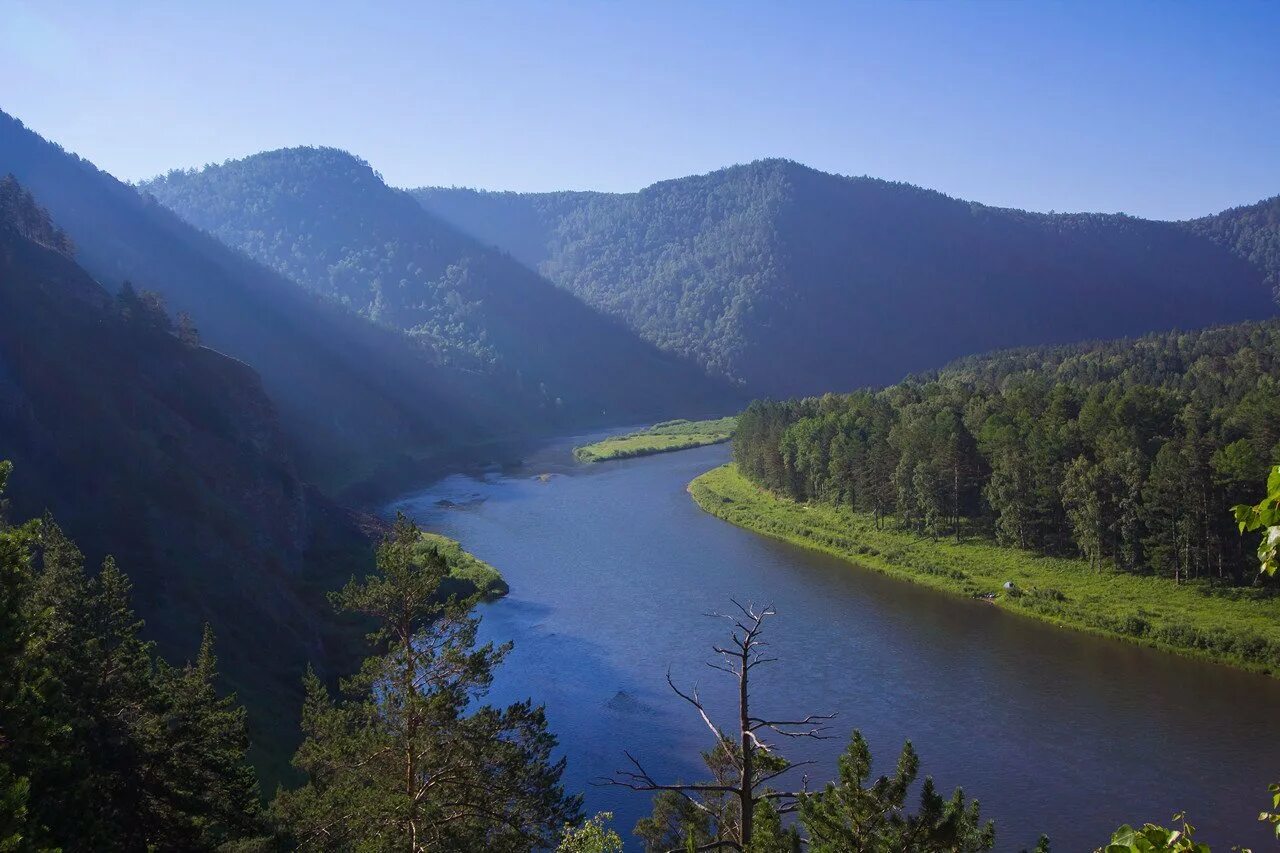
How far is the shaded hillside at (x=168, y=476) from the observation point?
37188 millimetres

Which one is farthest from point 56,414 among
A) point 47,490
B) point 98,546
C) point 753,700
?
point 753,700

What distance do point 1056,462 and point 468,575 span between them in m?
39.2

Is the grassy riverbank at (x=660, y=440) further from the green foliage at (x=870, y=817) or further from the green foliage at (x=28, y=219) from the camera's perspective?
the green foliage at (x=870, y=817)

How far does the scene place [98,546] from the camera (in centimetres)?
3753

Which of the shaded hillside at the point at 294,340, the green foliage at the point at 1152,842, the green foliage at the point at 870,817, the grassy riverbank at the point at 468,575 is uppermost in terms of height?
the shaded hillside at the point at 294,340

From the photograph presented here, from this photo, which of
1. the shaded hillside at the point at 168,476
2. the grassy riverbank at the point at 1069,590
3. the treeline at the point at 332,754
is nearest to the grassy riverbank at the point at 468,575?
the shaded hillside at the point at 168,476

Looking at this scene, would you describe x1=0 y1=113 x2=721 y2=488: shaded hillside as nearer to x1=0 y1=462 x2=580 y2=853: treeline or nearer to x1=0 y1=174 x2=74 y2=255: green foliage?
x1=0 y1=174 x2=74 y2=255: green foliage

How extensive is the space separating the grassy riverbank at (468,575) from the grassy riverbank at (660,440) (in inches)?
2033

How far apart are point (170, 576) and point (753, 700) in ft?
83.6

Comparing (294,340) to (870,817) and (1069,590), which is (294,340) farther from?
(870,817)

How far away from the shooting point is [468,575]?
5503 cm

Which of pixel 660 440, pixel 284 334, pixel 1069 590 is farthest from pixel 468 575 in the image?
pixel 284 334

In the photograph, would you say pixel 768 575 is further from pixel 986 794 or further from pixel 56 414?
pixel 56 414

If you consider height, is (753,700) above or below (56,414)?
below
